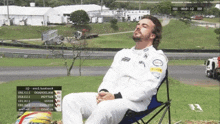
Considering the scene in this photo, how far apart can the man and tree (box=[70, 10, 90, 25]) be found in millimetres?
71072

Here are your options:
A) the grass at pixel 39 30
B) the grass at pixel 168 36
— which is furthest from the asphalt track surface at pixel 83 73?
the grass at pixel 39 30

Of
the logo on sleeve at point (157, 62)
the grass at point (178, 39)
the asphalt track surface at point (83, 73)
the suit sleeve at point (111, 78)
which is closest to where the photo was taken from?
the logo on sleeve at point (157, 62)

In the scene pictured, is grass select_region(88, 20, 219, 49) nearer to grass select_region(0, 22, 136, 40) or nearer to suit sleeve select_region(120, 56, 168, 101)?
grass select_region(0, 22, 136, 40)

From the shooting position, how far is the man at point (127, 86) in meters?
3.49

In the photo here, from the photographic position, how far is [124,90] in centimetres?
373

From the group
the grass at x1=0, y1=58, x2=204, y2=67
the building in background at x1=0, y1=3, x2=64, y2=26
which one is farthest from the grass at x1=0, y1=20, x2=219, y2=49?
the grass at x1=0, y1=58, x2=204, y2=67

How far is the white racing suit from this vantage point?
346 centimetres

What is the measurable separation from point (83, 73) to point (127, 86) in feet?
92.2

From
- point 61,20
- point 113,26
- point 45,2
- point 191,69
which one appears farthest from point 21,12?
point 191,69

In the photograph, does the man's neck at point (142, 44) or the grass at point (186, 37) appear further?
the grass at point (186, 37)

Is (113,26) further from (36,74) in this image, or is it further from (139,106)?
(139,106)

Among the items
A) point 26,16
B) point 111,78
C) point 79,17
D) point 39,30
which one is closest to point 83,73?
point 111,78

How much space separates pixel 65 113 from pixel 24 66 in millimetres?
34003

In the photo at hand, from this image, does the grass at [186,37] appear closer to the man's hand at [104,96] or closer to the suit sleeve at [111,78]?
Result: the suit sleeve at [111,78]
